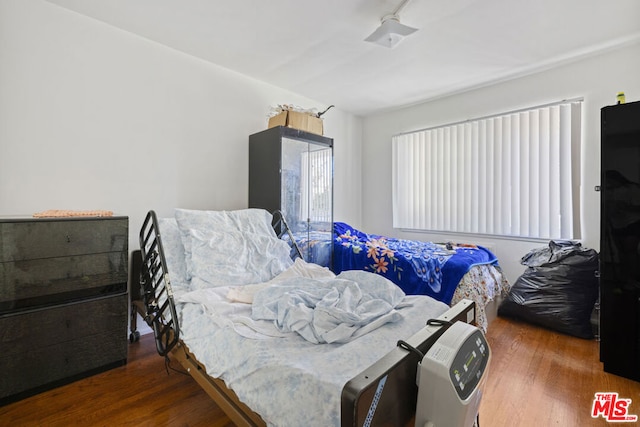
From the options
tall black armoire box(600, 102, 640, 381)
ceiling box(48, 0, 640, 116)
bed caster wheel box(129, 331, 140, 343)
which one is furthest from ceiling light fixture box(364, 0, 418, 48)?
bed caster wheel box(129, 331, 140, 343)

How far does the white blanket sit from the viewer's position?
4.03ft

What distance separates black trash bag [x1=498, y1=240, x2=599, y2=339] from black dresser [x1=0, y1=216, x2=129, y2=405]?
334 cm

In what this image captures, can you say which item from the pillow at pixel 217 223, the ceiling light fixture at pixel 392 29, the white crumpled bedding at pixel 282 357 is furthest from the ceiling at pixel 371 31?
the white crumpled bedding at pixel 282 357

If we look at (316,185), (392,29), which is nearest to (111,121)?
(316,185)

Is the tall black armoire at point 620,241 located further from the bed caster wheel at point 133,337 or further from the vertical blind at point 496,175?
the bed caster wheel at point 133,337

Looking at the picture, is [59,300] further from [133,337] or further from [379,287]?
[379,287]

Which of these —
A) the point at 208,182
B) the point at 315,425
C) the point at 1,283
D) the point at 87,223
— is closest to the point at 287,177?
the point at 208,182

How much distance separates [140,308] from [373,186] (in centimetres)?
340

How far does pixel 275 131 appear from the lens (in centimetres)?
281

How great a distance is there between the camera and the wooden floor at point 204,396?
5.10 ft

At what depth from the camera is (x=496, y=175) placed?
11.0ft

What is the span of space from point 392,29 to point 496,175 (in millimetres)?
2143

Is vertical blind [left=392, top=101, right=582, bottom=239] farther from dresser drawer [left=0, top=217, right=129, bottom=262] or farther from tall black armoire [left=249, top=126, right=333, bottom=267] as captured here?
dresser drawer [left=0, top=217, right=129, bottom=262]

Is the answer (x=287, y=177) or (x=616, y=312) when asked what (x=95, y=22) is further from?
(x=616, y=312)
